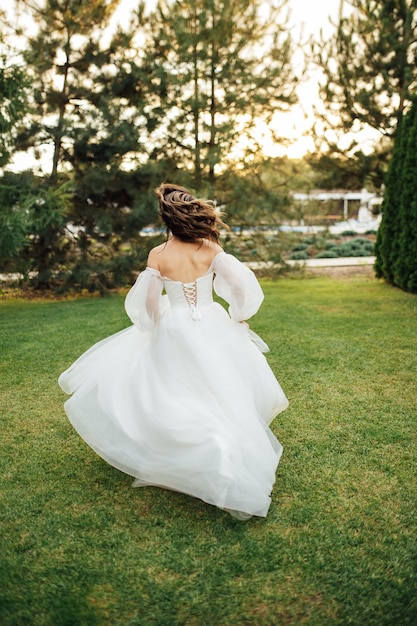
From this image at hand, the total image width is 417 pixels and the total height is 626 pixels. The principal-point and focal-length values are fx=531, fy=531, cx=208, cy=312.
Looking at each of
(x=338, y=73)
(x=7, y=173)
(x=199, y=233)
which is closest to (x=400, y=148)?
(x=338, y=73)

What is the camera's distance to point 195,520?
2.97 metres

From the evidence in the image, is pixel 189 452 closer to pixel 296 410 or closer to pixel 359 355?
pixel 296 410

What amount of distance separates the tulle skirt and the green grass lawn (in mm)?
223

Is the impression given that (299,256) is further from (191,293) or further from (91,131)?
(191,293)

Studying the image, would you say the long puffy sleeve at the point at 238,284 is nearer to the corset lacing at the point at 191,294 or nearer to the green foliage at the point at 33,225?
the corset lacing at the point at 191,294

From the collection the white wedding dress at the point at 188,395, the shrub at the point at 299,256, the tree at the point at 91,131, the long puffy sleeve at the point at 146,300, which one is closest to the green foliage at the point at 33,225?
the tree at the point at 91,131

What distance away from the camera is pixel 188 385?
3.19 metres

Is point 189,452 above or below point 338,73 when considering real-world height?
below

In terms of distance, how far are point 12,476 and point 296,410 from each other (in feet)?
7.59

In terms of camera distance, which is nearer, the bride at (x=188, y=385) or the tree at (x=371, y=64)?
the bride at (x=188, y=385)

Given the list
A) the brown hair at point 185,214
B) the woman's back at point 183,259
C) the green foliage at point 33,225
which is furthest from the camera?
the green foliage at point 33,225

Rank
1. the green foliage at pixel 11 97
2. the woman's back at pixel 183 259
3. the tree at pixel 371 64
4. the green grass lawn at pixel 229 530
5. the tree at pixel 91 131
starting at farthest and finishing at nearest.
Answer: the tree at pixel 371 64
the tree at pixel 91 131
the green foliage at pixel 11 97
the woman's back at pixel 183 259
the green grass lawn at pixel 229 530

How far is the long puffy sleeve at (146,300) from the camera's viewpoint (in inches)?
132

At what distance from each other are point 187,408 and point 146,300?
742 millimetres
